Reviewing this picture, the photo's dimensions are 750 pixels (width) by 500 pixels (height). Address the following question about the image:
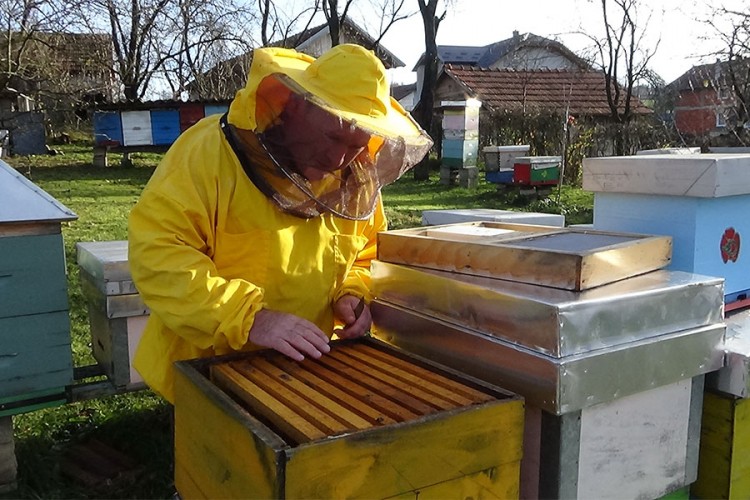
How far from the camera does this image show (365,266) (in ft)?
5.83

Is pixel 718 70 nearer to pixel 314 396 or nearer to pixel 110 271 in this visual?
pixel 110 271

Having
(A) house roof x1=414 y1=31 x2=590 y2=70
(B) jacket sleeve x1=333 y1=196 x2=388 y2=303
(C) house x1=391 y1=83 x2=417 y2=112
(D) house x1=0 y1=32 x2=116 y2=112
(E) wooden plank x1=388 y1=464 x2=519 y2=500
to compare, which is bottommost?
(E) wooden plank x1=388 y1=464 x2=519 y2=500

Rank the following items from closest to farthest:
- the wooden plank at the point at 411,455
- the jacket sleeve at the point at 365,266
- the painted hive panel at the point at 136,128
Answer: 1. the wooden plank at the point at 411,455
2. the jacket sleeve at the point at 365,266
3. the painted hive panel at the point at 136,128

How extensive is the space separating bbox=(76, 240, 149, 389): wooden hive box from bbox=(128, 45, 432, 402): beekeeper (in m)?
0.98

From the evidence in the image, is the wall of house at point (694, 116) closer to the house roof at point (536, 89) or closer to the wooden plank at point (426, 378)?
the house roof at point (536, 89)

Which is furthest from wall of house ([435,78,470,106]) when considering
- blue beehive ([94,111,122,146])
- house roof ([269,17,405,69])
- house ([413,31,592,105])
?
blue beehive ([94,111,122,146])

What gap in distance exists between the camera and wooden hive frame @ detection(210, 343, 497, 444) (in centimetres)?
100

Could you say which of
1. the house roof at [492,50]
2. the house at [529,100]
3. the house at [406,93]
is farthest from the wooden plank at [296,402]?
the house at [406,93]

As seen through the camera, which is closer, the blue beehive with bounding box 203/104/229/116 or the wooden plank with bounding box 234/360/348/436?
the wooden plank with bounding box 234/360/348/436

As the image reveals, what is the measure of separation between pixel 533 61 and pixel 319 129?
27431 millimetres

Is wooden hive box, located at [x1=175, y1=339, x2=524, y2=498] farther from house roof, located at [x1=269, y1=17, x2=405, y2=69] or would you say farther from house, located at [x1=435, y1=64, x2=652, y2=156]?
house, located at [x1=435, y1=64, x2=652, y2=156]

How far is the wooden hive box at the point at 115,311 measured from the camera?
251 cm

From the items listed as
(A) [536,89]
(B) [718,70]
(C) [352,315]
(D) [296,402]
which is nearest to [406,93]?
(A) [536,89]

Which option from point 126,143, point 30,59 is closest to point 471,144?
point 126,143
